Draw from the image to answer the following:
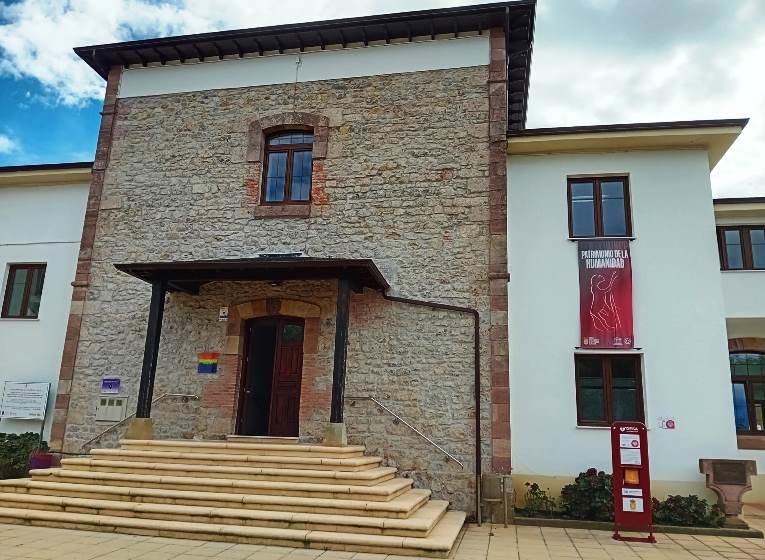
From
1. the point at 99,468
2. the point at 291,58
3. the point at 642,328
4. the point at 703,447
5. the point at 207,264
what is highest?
the point at 291,58

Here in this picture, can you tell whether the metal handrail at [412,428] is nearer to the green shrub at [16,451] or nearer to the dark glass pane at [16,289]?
the green shrub at [16,451]

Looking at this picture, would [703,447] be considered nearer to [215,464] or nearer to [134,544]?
[215,464]

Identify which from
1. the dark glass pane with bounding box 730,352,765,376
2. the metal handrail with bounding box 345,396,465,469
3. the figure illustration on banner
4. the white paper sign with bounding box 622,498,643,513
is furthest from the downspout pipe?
the dark glass pane with bounding box 730,352,765,376

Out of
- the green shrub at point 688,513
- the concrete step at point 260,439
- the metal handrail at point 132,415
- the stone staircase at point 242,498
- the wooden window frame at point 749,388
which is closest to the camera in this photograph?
the stone staircase at point 242,498

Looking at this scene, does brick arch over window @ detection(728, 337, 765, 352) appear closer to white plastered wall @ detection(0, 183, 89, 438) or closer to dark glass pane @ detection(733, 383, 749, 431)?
dark glass pane @ detection(733, 383, 749, 431)

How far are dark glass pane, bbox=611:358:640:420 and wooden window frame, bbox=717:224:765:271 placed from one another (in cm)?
347

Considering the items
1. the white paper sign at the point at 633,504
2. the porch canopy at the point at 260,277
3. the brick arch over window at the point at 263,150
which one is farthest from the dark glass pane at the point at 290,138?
the white paper sign at the point at 633,504

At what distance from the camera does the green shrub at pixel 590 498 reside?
7.99 m

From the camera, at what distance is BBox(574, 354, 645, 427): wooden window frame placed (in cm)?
871

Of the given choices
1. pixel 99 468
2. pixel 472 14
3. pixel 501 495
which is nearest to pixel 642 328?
pixel 501 495

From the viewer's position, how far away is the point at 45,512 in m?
6.99

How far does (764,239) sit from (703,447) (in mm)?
4638

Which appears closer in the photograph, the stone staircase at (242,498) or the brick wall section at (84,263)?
the stone staircase at (242,498)

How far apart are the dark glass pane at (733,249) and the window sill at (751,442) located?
3142mm
